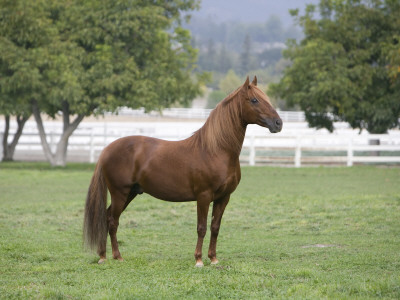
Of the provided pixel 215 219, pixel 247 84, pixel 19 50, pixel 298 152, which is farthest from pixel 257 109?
pixel 298 152

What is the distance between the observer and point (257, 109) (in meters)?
7.54

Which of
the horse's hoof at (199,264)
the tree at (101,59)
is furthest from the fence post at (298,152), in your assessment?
the horse's hoof at (199,264)

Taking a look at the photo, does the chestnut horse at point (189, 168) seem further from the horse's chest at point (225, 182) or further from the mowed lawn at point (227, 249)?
the mowed lawn at point (227, 249)

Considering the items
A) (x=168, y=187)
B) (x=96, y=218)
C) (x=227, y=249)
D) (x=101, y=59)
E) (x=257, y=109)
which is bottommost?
(x=227, y=249)

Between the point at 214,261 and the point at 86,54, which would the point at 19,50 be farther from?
the point at 214,261

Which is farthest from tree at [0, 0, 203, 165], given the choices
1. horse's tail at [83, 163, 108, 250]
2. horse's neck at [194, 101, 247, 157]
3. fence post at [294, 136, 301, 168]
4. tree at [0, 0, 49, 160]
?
horse's neck at [194, 101, 247, 157]

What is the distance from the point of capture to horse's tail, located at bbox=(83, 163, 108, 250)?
805cm

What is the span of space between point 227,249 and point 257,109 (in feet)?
8.40

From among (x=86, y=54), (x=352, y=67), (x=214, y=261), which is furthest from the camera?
(x=352, y=67)

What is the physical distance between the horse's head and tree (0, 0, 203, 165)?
55.6ft

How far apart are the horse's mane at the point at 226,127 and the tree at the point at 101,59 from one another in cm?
1676

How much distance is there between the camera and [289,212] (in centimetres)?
1309

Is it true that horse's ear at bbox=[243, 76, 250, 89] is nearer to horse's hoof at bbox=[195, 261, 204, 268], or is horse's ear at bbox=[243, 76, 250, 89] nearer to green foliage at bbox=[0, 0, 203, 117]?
horse's hoof at bbox=[195, 261, 204, 268]

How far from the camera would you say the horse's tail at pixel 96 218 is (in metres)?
8.05
